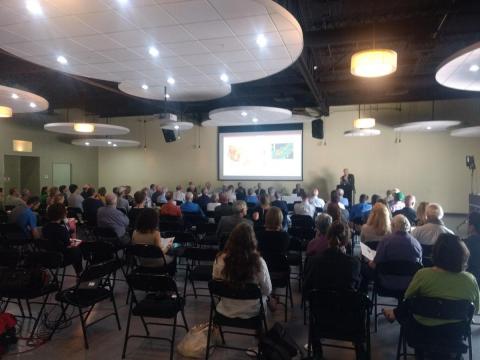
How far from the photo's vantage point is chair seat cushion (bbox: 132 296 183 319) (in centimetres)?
291

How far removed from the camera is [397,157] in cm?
1196

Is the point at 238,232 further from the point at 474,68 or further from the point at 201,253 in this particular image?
the point at 474,68

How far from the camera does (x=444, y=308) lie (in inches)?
92.4

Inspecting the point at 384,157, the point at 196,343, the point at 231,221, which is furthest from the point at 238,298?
the point at 384,157

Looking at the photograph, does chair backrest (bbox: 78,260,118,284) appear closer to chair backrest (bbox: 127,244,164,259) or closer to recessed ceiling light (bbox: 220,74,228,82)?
chair backrest (bbox: 127,244,164,259)

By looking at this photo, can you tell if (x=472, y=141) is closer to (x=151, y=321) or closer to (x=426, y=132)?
(x=426, y=132)

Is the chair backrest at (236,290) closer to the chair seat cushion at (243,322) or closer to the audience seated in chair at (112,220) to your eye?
the chair seat cushion at (243,322)

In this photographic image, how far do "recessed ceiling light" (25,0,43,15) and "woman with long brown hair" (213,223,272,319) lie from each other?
2982 mm

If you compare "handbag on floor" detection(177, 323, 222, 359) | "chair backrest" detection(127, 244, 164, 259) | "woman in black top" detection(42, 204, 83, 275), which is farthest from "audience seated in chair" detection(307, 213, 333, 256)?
"woman in black top" detection(42, 204, 83, 275)

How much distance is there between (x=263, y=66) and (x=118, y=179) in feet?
40.4

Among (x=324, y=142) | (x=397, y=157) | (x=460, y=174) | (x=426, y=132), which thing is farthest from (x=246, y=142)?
(x=460, y=174)

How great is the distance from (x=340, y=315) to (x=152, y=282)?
1.58 meters

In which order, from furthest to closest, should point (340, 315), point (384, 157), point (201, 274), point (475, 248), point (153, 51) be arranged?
point (384, 157) < point (153, 51) < point (201, 274) < point (475, 248) < point (340, 315)

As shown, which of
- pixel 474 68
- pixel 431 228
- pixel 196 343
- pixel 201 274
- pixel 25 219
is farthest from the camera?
pixel 25 219
